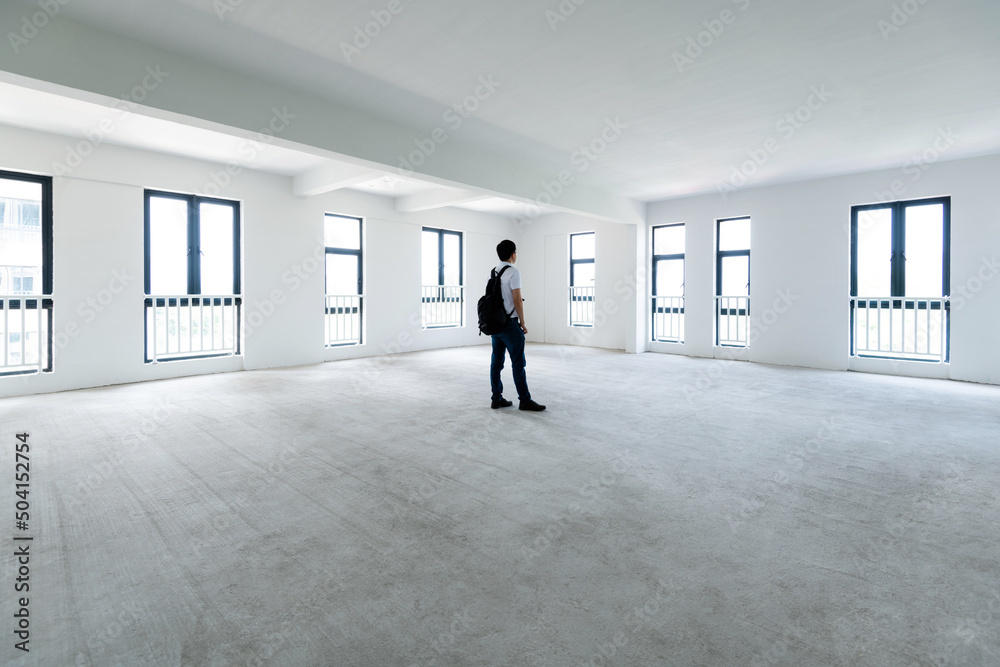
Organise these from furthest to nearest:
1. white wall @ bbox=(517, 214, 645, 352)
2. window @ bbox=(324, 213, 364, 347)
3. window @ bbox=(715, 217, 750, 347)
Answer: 1. white wall @ bbox=(517, 214, 645, 352)
2. window @ bbox=(324, 213, 364, 347)
3. window @ bbox=(715, 217, 750, 347)

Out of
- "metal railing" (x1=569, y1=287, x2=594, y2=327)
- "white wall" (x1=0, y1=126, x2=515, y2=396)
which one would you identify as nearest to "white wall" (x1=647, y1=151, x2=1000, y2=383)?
"metal railing" (x1=569, y1=287, x2=594, y2=327)

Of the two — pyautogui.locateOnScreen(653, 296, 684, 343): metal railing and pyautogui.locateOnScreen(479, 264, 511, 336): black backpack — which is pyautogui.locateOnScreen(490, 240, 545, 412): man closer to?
pyautogui.locateOnScreen(479, 264, 511, 336): black backpack

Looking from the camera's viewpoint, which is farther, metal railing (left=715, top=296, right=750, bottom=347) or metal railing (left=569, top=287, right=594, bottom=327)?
metal railing (left=569, top=287, right=594, bottom=327)

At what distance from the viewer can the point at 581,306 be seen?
10703mm

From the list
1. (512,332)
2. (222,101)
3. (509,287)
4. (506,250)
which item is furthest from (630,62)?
(222,101)

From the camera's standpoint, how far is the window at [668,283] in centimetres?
916

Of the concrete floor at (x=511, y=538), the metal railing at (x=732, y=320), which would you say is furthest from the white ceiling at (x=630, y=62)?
the metal railing at (x=732, y=320)

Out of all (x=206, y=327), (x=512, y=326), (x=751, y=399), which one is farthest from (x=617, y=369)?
(x=206, y=327)

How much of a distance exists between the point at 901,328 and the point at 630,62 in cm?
583

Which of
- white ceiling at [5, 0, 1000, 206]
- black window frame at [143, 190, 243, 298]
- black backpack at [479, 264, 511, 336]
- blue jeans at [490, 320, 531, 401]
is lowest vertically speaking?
blue jeans at [490, 320, 531, 401]

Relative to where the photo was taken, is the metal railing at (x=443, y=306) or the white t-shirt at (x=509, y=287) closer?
the white t-shirt at (x=509, y=287)

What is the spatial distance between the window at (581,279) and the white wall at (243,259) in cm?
217

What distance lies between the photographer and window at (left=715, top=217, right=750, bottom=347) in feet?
27.1

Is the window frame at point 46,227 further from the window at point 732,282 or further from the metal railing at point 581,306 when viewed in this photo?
the window at point 732,282
